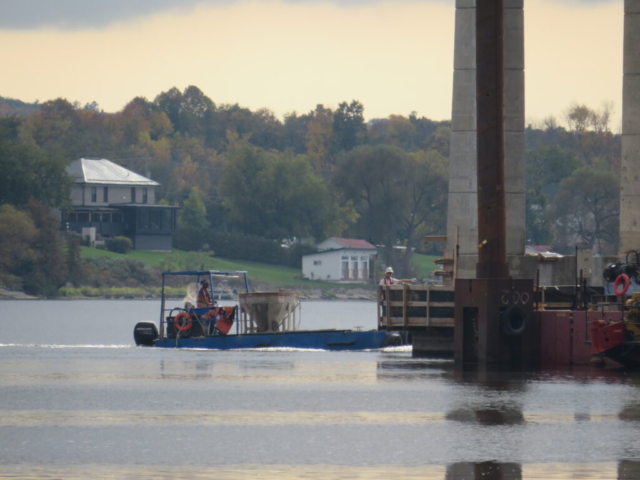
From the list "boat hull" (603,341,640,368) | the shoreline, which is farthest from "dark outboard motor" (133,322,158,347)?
the shoreline

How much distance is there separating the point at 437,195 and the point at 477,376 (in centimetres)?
10461

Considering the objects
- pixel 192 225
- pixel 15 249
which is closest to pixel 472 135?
pixel 15 249

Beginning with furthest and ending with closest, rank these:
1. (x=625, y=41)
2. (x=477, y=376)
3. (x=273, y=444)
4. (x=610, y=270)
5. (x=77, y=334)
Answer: (x=77, y=334) → (x=625, y=41) → (x=610, y=270) → (x=477, y=376) → (x=273, y=444)

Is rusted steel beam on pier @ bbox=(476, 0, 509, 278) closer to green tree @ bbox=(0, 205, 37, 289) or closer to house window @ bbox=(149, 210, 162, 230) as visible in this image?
green tree @ bbox=(0, 205, 37, 289)

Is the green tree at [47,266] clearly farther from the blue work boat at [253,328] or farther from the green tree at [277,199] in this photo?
the blue work boat at [253,328]

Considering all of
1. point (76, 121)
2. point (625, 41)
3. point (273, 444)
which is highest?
point (76, 121)

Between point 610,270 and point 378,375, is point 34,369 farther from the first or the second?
point 610,270

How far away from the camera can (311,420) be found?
26.5m

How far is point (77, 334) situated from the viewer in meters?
65.1

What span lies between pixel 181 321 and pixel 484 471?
26.9 m

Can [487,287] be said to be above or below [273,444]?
above

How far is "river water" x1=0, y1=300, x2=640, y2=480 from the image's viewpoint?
68.5ft

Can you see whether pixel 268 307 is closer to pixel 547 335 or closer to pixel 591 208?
pixel 547 335

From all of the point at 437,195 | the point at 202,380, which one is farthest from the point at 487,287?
the point at 437,195
